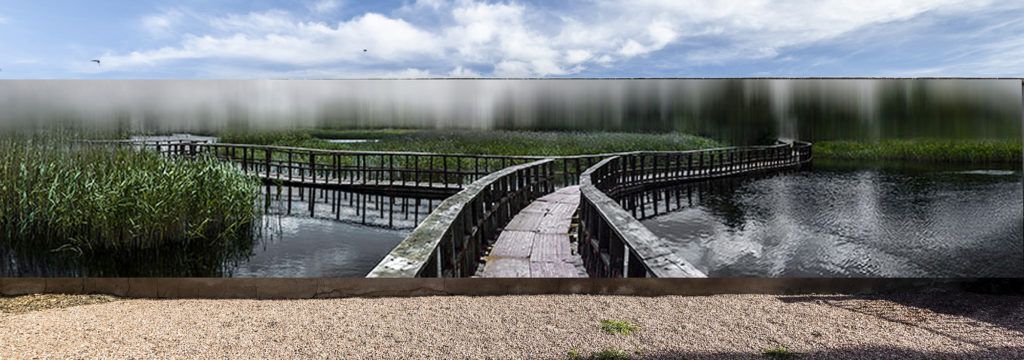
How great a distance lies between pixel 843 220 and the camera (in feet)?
12.8

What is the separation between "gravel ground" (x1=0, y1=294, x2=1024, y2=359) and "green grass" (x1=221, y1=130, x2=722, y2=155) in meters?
0.85

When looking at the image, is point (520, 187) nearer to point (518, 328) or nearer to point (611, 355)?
point (518, 328)

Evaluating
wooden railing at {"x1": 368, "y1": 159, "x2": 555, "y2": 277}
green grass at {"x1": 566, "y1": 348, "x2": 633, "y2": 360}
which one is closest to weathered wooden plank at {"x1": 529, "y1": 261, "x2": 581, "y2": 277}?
wooden railing at {"x1": 368, "y1": 159, "x2": 555, "y2": 277}

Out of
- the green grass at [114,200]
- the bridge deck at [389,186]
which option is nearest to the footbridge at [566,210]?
the bridge deck at [389,186]

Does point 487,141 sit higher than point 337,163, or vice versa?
point 487,141

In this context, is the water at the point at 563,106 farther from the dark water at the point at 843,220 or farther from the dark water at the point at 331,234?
the dark water at the point at 331,234

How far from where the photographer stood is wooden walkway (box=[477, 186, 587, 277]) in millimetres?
3857

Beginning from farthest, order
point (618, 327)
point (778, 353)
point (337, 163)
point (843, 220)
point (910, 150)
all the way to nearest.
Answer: point (910, 150)
point (843, 220)
point (337, 163)
point (618, 327)
point (778, 353)

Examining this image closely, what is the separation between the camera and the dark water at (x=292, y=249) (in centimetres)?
367

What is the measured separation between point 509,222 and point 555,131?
619mm

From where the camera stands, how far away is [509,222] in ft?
13.4

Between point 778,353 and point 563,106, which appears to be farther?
point 563,106

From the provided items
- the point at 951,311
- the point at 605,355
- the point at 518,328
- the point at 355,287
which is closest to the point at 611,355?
the point at 605,355

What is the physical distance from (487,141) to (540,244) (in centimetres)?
68
